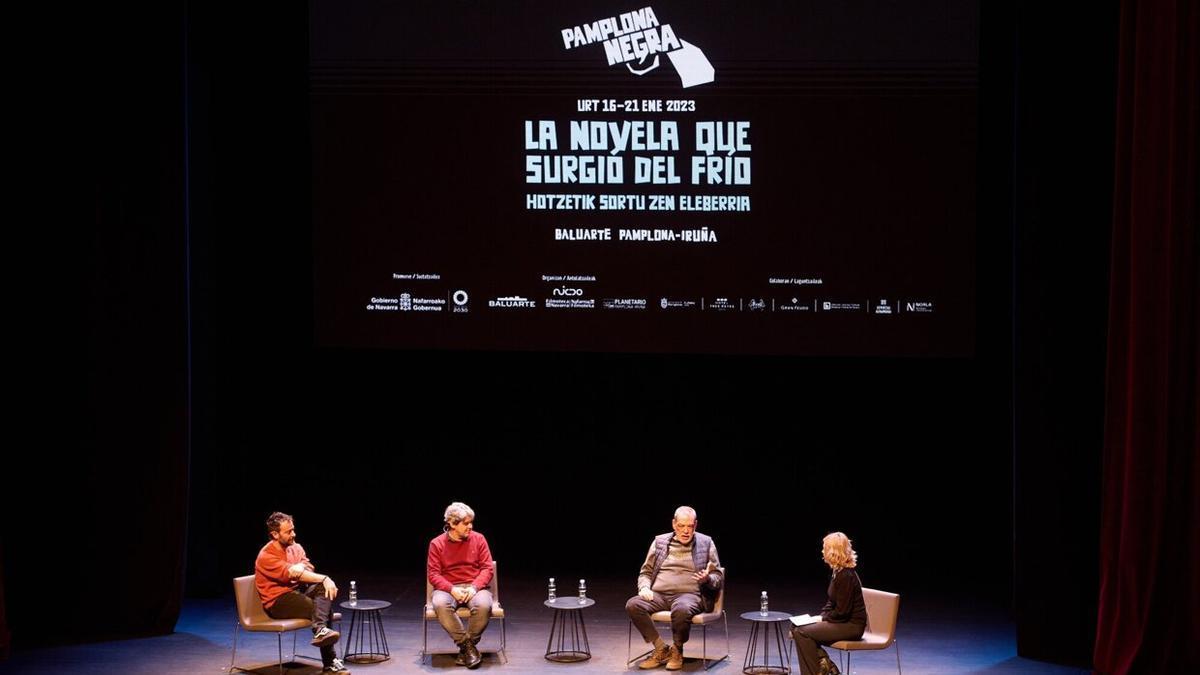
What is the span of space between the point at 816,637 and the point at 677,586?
0.94m

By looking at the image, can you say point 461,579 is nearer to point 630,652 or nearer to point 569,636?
point 569,636

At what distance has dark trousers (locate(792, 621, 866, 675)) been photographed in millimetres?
7309

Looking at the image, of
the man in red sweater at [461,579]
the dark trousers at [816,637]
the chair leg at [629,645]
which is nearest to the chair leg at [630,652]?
the chair leg at [629,645]

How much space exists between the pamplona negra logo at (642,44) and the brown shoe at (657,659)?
3311 millimetres

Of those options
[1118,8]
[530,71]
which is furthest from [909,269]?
[530,71]

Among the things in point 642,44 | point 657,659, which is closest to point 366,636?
point 657,659

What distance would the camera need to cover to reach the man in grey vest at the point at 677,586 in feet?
25.9

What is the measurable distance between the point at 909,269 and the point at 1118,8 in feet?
6.11

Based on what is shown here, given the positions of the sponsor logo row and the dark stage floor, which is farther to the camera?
the sponsor logo row

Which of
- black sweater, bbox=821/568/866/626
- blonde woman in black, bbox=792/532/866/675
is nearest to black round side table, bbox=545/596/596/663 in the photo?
blonde woman in black, bbox=792/532/866/675

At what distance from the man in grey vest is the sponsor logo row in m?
1.38

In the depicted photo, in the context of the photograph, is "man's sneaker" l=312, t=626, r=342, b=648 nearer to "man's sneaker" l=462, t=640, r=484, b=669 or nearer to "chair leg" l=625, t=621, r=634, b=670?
"man's sneaker" l=462, t=640, r=484, b=669

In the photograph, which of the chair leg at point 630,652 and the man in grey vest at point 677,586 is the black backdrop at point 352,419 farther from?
the man in grey vest at point 677,586

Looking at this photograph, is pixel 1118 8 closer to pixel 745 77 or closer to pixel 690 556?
pixel 745 77
